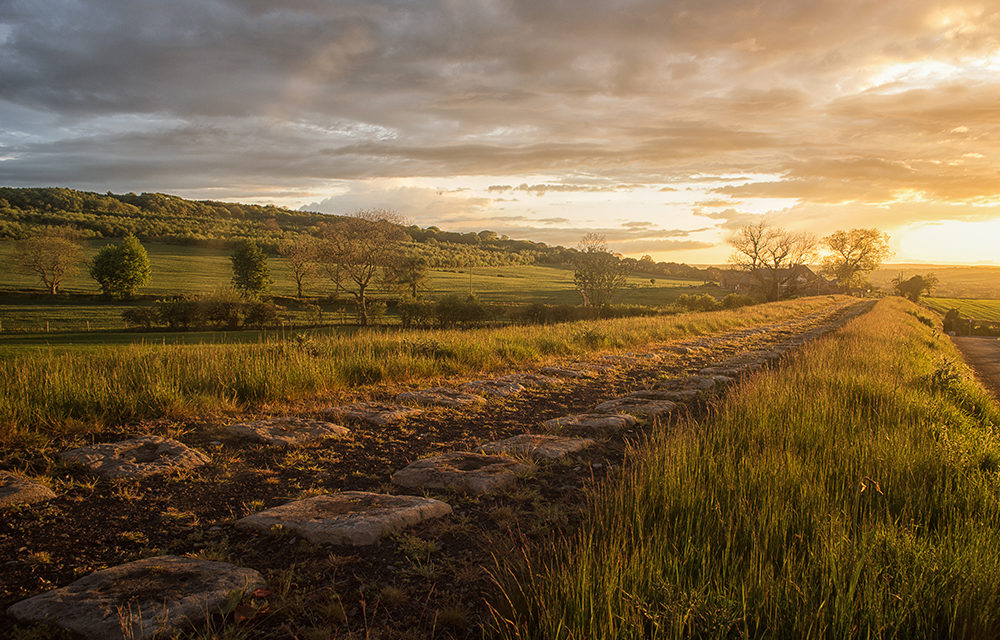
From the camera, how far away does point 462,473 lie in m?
3.83

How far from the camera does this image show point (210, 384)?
5.95 meters

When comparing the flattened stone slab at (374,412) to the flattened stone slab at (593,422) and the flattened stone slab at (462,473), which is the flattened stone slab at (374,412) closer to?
the flattened stone slab at (462,473)

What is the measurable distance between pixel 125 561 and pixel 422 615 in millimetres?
1532

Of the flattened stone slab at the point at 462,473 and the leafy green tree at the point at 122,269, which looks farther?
the leafy green tree at the point at 122,269

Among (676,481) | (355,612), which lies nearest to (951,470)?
(676,481)

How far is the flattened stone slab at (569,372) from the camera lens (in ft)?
30.0

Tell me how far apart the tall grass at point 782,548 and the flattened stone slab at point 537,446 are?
723 millimetres

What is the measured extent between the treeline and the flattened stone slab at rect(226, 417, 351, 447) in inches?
1640

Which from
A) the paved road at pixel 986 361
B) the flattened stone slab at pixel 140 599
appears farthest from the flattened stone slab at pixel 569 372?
the paved road at pixel 986 361

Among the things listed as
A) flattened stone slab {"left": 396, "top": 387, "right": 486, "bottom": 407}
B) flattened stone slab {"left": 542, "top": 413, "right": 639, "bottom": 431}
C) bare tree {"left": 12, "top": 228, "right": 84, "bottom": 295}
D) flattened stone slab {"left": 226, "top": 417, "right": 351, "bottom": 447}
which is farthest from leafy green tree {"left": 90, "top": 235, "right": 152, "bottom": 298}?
flattened stone slab {"left": 542, "top": 413, "right": 639, "bottom": 431}

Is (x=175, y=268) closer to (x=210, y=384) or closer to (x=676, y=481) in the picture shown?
(x=210, y=384)

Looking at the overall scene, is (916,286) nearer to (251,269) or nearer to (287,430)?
(251,269)

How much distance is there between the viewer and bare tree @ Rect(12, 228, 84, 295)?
5312cm

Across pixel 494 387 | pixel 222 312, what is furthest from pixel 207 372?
pixel 222 312
